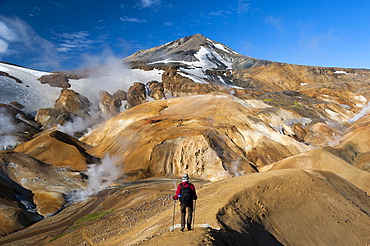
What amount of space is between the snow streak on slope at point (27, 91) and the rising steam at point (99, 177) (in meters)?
36.6

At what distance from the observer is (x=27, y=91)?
216 feet

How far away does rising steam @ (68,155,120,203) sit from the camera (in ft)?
79.7

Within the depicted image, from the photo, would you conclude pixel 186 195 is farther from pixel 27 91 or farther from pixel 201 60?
pixel 201 60

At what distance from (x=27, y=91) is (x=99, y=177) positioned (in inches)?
1848

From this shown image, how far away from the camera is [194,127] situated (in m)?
38.3

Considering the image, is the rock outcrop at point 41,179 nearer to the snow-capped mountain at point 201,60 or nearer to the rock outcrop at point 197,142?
the rock outcrop at point 197,142

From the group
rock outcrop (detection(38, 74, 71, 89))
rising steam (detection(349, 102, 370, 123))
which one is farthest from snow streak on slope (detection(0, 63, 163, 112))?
rising steam (detection(349, 102, 370, 123))

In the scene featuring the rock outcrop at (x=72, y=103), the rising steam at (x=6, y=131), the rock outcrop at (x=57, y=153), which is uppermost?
the rock outcrop at (x=72, y=103)

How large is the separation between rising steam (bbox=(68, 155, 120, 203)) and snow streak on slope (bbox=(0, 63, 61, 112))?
36640 millimetres

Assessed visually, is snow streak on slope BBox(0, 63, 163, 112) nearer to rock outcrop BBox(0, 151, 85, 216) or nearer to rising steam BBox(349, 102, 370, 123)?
rock outcrop BBox(0, 151, 85, 216)

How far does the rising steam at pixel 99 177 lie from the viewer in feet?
79.7

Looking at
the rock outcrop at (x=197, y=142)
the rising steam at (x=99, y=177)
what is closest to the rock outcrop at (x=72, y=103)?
the rock outcrop at (x=197, y=142)

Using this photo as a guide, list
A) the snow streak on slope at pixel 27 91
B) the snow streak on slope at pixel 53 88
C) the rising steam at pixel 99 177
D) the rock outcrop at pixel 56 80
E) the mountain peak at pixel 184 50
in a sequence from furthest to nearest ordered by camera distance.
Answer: the mountain peak at pixel 184 50, the rock outcrop at pixel 56 80, the snow streak on slope at pixel 53 88, the snow streak on slope at pixel 27 91, the rising steam at pixel 99 177

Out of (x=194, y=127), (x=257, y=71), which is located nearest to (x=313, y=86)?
(x=257, y=71)
